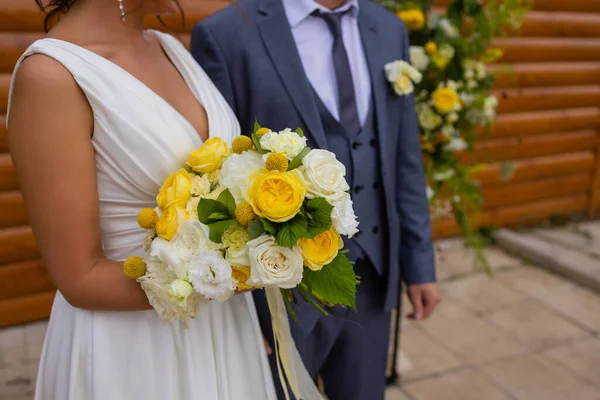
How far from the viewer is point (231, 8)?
1524 mm

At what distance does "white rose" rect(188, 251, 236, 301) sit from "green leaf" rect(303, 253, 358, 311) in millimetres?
187

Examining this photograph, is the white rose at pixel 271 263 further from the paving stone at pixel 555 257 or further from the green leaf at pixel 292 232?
the paving stone at pixel 555 257

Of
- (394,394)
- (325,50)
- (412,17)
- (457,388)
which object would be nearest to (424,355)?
(457,388)

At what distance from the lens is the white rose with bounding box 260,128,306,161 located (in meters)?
1.01

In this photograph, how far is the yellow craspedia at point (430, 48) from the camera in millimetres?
2404

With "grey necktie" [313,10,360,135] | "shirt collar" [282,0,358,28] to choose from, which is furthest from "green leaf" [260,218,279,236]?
"shirt collar" [282,0,358,28]

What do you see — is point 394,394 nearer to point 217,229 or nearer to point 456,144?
point 456,144

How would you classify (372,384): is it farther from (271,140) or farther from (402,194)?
(271,140)

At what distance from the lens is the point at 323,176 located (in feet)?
3.24

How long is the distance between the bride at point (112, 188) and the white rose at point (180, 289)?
0.18 m

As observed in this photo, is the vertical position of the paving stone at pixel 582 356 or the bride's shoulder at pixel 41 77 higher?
the bride's shoulder at pixel 41 77

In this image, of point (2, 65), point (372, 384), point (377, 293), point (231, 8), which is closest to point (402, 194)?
point (377, 293)

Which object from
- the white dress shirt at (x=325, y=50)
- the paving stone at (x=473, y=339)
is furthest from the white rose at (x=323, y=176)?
the paving stone at (x=473, y=339)

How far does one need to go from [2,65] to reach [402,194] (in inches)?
89.8
